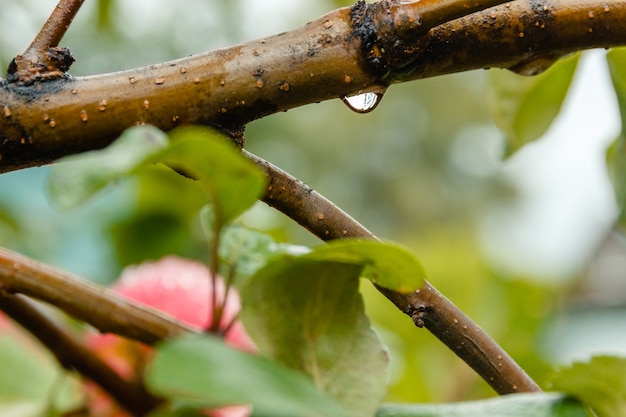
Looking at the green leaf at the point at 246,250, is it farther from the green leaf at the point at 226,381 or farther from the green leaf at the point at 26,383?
the green leaf at the point at 26,383

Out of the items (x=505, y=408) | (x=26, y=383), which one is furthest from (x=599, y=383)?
(x=26, y=383)

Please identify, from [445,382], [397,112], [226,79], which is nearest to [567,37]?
[226,79]

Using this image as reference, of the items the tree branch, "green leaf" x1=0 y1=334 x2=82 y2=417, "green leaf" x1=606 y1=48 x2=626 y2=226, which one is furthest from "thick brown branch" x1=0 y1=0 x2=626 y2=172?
"green leaf" x1=0 y1=334 x2=82 y2=417

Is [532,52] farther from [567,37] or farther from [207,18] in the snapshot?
[207,18]

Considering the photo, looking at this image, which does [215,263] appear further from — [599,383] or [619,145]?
[619,145]

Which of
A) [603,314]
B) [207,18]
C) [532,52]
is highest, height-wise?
[207,18]

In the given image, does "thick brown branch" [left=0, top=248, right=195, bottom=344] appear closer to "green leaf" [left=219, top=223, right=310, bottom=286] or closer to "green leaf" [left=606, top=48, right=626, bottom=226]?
"green leaf" [left=219, top=223, right=310, bottom=286]

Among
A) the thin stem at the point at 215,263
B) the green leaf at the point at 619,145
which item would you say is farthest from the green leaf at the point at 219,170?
the green leaf at the point at 619,145
